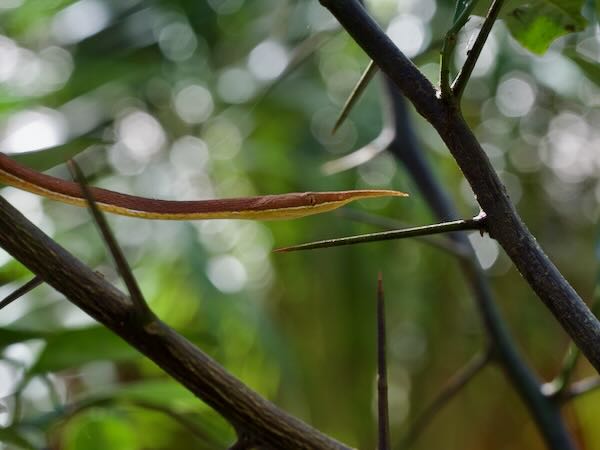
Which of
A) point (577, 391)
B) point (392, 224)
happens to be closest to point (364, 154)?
point (392, 224)

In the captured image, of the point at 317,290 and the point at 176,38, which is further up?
the point at 176,38

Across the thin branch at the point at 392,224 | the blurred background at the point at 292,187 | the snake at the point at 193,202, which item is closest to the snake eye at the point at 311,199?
the snake at the point at 193,202

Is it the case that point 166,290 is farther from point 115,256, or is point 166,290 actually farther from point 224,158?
point 115,256

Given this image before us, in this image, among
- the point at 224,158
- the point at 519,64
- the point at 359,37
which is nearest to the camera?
the point at 359,37

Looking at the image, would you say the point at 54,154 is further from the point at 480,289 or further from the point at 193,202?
the point at 480,289

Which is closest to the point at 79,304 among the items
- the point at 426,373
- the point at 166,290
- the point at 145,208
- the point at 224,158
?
the point at 145,208

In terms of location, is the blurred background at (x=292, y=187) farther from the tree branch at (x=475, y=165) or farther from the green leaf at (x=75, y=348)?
the tree branch at (x=475, y=165)

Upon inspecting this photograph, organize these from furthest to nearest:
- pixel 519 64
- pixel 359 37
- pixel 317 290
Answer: pixel 317 290 → pixel 519 64 → pixel 359 37

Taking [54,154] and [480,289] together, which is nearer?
[54,154]
